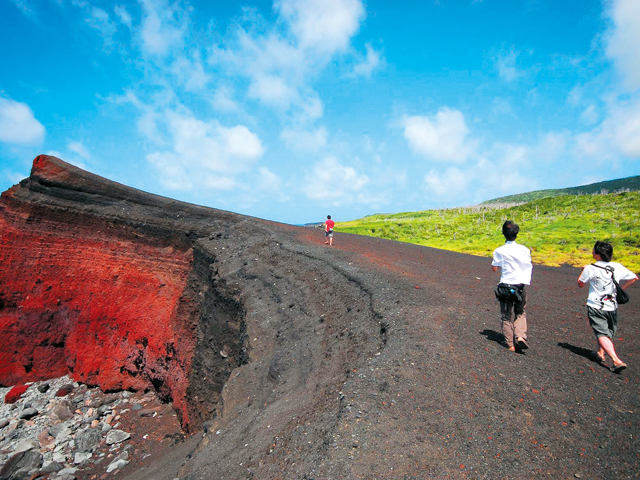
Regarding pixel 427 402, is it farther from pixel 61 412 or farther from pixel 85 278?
pixel 85 278

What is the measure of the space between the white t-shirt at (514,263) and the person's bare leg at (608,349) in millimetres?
1487

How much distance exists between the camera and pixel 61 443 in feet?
38.1

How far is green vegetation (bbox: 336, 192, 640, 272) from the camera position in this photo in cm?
2031

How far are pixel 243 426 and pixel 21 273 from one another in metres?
15.1

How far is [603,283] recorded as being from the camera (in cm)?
561

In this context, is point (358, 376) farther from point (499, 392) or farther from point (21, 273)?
point (21, 273)

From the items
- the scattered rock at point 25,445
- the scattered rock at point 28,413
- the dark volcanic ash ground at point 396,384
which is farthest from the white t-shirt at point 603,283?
the scattered rock at point 28,413

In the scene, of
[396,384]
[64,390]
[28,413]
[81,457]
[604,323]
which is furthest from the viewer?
[64,390]

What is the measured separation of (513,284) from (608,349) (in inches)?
66.9

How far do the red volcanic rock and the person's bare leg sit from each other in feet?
65.7

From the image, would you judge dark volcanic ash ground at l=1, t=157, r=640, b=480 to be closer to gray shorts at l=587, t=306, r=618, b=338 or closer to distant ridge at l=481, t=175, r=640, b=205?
gray shorts at l=587, t=306, r=618, b=338

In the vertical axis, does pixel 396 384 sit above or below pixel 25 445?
above

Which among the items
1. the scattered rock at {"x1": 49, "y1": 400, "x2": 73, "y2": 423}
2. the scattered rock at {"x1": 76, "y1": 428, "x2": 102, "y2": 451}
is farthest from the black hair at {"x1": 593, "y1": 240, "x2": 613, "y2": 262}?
the scattered rock at {"x1": 49, "y1": 400, "x2": 73, "y2": 423}

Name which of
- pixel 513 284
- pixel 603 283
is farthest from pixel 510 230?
pixel 603 283
